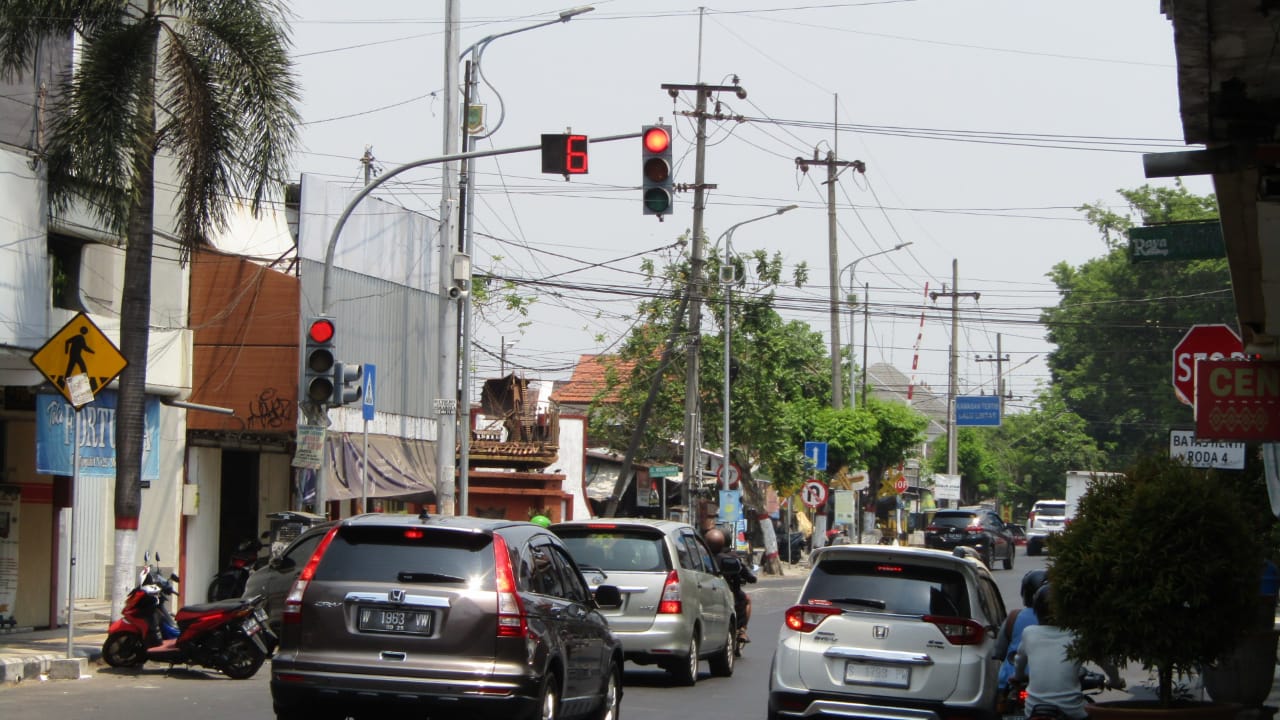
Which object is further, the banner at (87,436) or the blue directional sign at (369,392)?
the blue directional sign at (369,392)

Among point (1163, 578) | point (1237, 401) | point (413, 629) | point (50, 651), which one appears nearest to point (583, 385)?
point (50, 651)

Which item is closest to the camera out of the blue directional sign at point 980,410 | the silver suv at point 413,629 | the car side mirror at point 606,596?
the silver suv at point 413,629

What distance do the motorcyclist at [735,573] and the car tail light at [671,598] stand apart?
2664 mm

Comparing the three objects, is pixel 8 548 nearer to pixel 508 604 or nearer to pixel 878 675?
pixel 508 604

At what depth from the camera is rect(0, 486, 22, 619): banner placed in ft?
67.1

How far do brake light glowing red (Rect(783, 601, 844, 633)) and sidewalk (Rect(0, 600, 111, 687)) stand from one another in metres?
8.63

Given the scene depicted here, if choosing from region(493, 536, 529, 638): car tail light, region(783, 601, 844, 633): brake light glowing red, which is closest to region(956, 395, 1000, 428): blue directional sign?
region(783, 601, 844, 633): brake light glowing red

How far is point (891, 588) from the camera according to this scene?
11.2 meters

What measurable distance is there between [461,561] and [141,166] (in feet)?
31.9

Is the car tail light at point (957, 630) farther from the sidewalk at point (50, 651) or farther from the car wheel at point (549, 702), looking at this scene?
the sidewalk at point (50, 651)

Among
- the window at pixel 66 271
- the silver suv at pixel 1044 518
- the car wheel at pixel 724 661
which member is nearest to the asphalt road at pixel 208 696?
the car wheel at pixel 724 661

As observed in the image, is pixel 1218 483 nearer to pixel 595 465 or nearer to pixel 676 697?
pixel 676 697

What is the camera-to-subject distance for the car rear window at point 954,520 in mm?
47500

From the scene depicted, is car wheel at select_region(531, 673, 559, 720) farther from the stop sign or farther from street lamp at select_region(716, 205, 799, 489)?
street lamp at select_region(716, 205, 799, 489)
